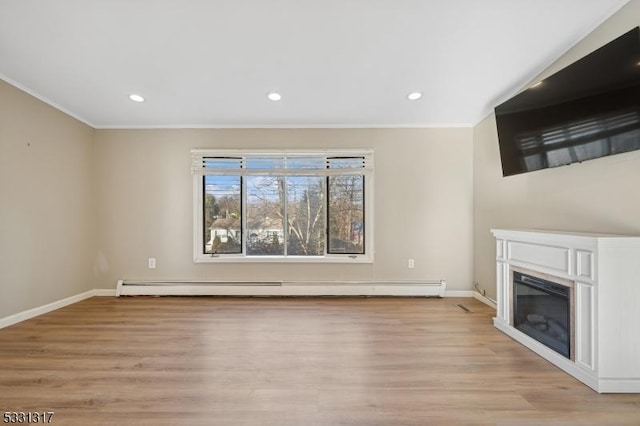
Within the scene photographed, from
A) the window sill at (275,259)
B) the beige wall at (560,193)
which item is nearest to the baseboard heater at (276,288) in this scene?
the window sill at (275,259)

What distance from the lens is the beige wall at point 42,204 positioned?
2.68 meters

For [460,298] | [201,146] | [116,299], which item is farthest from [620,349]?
[116,299]

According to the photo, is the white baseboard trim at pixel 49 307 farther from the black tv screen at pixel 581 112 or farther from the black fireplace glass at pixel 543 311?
the black tv screen at pixel 581 112

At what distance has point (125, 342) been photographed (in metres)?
2.33

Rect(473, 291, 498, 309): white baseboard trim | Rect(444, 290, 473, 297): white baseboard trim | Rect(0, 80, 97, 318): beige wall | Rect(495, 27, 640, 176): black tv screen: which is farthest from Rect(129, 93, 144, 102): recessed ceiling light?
Rect(473, 291, 498, 309): white baseboard trim

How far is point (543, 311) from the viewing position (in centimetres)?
214

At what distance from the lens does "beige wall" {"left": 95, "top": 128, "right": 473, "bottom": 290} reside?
12.2ft

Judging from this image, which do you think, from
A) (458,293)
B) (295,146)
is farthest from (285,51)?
(458,293)

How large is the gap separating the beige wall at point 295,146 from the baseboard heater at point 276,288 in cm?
10

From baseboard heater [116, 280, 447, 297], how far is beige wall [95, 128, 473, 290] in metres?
0.10

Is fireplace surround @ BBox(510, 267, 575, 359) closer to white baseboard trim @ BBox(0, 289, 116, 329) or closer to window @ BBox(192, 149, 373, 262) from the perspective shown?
window @ BBox(192, 149, 373, 262)

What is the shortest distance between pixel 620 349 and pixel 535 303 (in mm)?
570

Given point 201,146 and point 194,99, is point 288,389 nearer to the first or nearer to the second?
point 194,99

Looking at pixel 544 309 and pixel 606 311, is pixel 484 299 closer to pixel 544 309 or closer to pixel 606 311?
pixel 544 309
